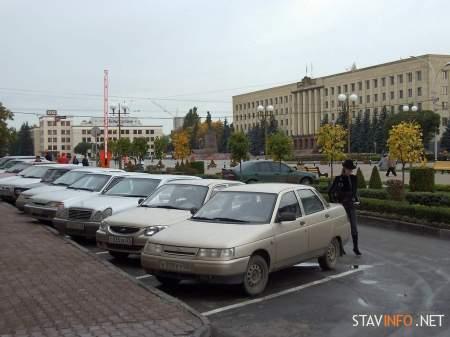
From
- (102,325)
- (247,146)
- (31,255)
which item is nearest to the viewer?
(102,325)

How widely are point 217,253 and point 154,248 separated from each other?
1.02 metres

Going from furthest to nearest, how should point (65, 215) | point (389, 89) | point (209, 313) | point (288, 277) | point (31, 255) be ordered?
point (389, 89) < point (65, 215) < point (31, 255) < point (288, 277) < point (209, 313)

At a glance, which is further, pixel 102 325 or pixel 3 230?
pixel 3 230

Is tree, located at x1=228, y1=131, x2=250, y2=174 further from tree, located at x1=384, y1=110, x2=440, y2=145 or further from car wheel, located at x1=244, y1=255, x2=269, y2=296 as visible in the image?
tree, located at x1=384, y1=110, x2=440, y2=145

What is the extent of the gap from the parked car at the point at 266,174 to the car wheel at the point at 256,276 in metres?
20.2

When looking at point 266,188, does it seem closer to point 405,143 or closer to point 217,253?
point 217,253

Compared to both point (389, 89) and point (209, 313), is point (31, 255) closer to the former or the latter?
point (209, 313)

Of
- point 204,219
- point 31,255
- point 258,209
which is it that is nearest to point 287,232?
point 258,209

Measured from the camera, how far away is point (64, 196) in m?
14.6

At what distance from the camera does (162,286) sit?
872 cm

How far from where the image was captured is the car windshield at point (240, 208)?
28.5 feet

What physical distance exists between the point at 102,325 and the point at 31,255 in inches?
187

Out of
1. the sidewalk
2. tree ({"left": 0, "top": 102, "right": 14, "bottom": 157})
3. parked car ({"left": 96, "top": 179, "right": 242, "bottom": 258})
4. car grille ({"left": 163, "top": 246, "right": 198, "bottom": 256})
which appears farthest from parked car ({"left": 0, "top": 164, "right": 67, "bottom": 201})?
tree ({"left": 0, "top": 102, "right": 14, "bottom": 157})

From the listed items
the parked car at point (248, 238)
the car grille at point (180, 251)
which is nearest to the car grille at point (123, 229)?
the parked car at point (248, 238)
